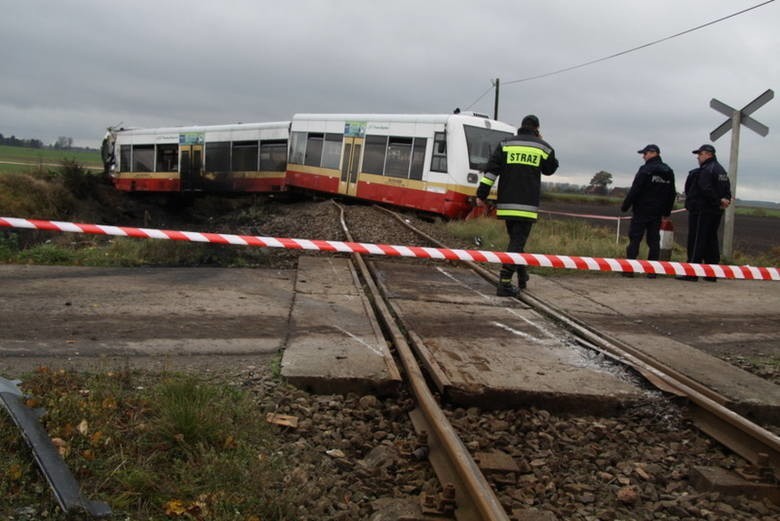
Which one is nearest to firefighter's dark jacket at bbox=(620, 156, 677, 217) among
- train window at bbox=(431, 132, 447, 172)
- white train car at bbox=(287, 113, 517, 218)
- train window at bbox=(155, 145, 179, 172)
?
white train car at bbox=(287, 113, 517, 218)

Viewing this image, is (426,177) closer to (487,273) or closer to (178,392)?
(487,273)

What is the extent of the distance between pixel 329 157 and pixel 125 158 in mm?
14530

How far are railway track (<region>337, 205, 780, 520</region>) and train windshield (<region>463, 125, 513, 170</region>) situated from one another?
12.1m

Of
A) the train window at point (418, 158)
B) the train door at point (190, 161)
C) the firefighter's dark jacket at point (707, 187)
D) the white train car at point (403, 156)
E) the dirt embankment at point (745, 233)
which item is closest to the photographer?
the firefighter's dark jacket at point (707, 187)

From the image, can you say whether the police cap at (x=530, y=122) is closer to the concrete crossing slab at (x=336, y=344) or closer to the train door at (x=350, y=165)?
the concrete crossing slab at (x=336, y=344)

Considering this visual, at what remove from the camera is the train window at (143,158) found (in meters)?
31.4

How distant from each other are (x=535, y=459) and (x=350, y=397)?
132cm

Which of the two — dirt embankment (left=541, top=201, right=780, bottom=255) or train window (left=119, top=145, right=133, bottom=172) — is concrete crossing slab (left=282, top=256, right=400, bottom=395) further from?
train window (left=119, top=145, right=133, bottom=172)

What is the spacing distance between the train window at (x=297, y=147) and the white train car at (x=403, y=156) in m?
0.19

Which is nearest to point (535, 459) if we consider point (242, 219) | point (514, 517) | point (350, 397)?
point (514, 517)

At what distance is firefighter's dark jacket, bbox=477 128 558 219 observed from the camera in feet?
26.9

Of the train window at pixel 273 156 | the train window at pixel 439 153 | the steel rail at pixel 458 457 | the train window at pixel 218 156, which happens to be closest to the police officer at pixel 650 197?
the steel rail at pixel 458 457

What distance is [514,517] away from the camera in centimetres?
311

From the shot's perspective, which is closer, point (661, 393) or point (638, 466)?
point (638, 466)
